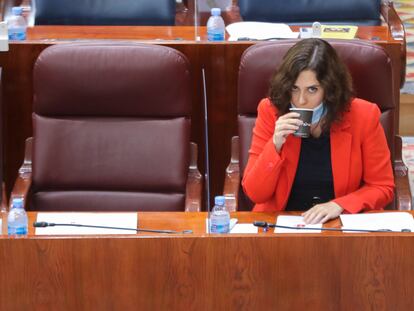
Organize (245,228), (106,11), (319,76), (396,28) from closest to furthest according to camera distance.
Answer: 1. (245,228)
2. (319,76)
3. (396,28)
4. (106,11)

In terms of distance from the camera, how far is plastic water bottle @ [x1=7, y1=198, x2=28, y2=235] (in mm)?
2311

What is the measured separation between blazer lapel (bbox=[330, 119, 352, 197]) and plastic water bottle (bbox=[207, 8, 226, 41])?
0.66 metres

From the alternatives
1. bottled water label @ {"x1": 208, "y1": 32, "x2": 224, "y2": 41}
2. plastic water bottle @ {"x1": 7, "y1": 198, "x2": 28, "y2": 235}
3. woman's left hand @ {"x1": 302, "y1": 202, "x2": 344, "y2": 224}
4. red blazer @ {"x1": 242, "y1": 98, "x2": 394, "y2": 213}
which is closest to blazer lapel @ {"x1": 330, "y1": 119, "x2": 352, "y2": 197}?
red blazer @ {"x1": 242, "y1": 98, "x2": 394, "y2": 213}

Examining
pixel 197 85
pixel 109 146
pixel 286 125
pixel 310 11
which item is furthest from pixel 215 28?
pixel 310 11

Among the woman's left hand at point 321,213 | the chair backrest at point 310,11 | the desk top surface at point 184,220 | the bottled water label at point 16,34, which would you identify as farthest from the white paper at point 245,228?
the chair backrest at point 310,11

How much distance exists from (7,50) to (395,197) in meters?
1.17

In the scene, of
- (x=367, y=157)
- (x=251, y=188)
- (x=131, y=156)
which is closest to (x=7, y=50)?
(x=131, y=156)

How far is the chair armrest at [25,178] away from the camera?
2.89m

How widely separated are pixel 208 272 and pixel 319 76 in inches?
30.0

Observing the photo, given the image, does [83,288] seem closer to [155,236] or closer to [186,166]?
[155,236]

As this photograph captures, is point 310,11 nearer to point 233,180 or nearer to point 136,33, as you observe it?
point 136,33

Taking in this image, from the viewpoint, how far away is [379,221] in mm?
2432

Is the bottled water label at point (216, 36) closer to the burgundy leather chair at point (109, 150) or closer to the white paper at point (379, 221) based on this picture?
the burgundy leather chair at point (109, 150)

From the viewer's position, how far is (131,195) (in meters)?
2.95
